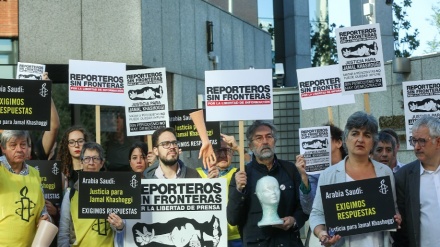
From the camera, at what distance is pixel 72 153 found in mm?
10039

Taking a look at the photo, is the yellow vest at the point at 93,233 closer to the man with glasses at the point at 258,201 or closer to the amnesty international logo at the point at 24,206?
the amnesty international logo at the point at 24,206

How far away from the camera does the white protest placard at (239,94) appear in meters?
9.86

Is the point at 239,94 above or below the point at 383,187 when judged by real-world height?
above

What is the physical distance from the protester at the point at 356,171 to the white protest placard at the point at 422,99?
391cm

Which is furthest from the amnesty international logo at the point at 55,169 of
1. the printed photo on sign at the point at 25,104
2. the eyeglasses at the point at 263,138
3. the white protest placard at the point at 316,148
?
the white protest placard at the point at 316,148

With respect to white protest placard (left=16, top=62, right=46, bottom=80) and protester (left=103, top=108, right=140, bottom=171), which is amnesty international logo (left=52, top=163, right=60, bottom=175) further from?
protester (left=103, top=108, right=140, bottom=171)

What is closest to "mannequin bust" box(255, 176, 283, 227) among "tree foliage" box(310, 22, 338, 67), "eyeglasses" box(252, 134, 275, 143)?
"eyeglasses" box(252, 134, 275, 143)

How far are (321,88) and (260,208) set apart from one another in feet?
14.2

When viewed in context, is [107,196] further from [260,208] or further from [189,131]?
[189,131]

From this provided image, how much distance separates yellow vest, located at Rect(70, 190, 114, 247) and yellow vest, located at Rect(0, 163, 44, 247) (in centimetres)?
40

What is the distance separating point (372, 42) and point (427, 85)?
0.85m

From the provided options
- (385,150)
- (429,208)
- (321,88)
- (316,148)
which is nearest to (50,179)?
(316,148)

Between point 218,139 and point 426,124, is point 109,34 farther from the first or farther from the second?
point 426,124

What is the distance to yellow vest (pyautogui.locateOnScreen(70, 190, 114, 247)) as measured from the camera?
28.8 ft
